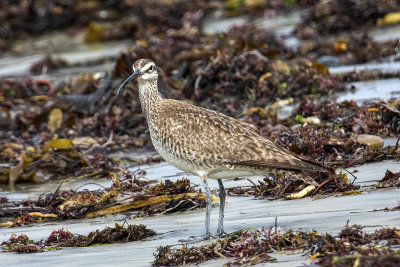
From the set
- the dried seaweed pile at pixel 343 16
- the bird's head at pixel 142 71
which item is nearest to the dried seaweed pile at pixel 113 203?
the bird's head at pixel 142 71

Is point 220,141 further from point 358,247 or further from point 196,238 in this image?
point 358,247

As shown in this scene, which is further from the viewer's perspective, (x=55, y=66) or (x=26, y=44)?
(x=26, y=44)

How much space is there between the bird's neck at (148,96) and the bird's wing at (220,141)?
0.30 m

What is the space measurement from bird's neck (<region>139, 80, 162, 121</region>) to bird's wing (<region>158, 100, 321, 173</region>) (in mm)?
304

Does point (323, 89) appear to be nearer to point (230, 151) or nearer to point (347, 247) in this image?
point (230, 151)

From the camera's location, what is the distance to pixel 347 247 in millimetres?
4277

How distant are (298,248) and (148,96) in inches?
110

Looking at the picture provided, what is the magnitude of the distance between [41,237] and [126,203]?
1.00 m

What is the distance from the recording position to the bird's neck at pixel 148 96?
6.77 meters

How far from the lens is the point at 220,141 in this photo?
6199mm

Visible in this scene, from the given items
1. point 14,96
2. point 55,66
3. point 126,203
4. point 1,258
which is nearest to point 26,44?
point 55,66

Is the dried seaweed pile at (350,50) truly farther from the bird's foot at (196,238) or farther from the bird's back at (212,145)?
the bird's foot at (196,238)

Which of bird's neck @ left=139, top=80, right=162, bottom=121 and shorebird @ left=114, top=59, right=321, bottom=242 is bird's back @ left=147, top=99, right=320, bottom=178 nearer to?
shorebird @ left=114, top=59, right=321, bottom=242

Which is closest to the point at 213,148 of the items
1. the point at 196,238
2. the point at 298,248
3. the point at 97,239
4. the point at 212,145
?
the point at 212,145
